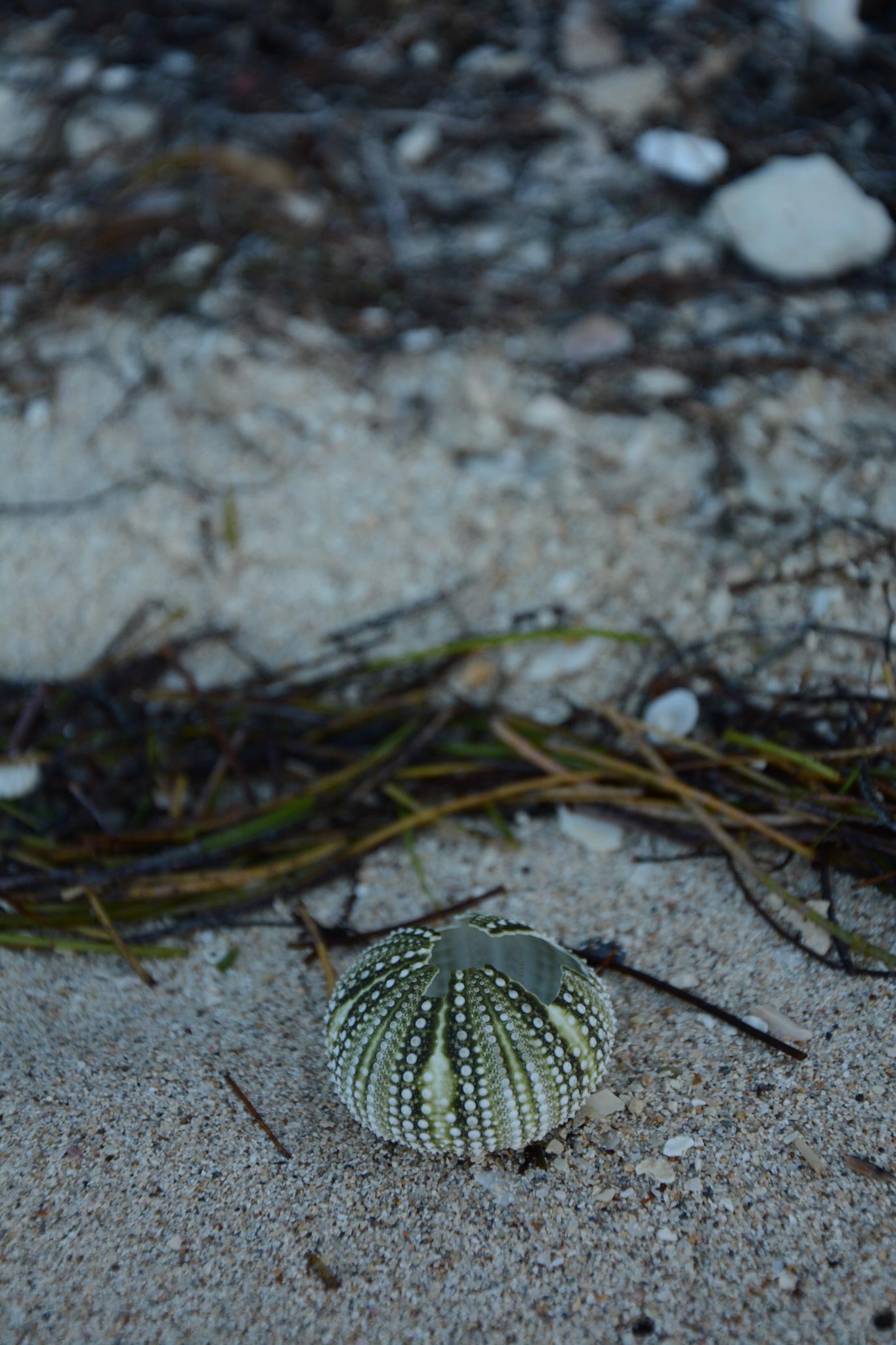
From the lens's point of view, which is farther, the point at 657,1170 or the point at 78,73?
the point at 78,73

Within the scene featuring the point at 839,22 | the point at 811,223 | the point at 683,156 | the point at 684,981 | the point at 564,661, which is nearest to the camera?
the point at 684,981

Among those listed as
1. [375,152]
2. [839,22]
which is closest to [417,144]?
[375,152]

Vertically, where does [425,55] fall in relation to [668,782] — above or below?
above

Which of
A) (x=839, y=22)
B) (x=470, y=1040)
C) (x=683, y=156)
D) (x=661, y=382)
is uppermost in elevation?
(x=839, y=22)

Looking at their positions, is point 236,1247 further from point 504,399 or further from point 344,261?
point 344,261

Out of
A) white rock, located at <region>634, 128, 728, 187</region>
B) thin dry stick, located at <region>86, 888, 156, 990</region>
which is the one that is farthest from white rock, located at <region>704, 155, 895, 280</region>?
thin dry stick, located at <region>86, 888, 156, 990</region>

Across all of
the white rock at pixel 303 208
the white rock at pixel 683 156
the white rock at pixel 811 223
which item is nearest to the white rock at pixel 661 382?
the white rock at pixel 811 223

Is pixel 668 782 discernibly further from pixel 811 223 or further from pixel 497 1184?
pixel 811 223
